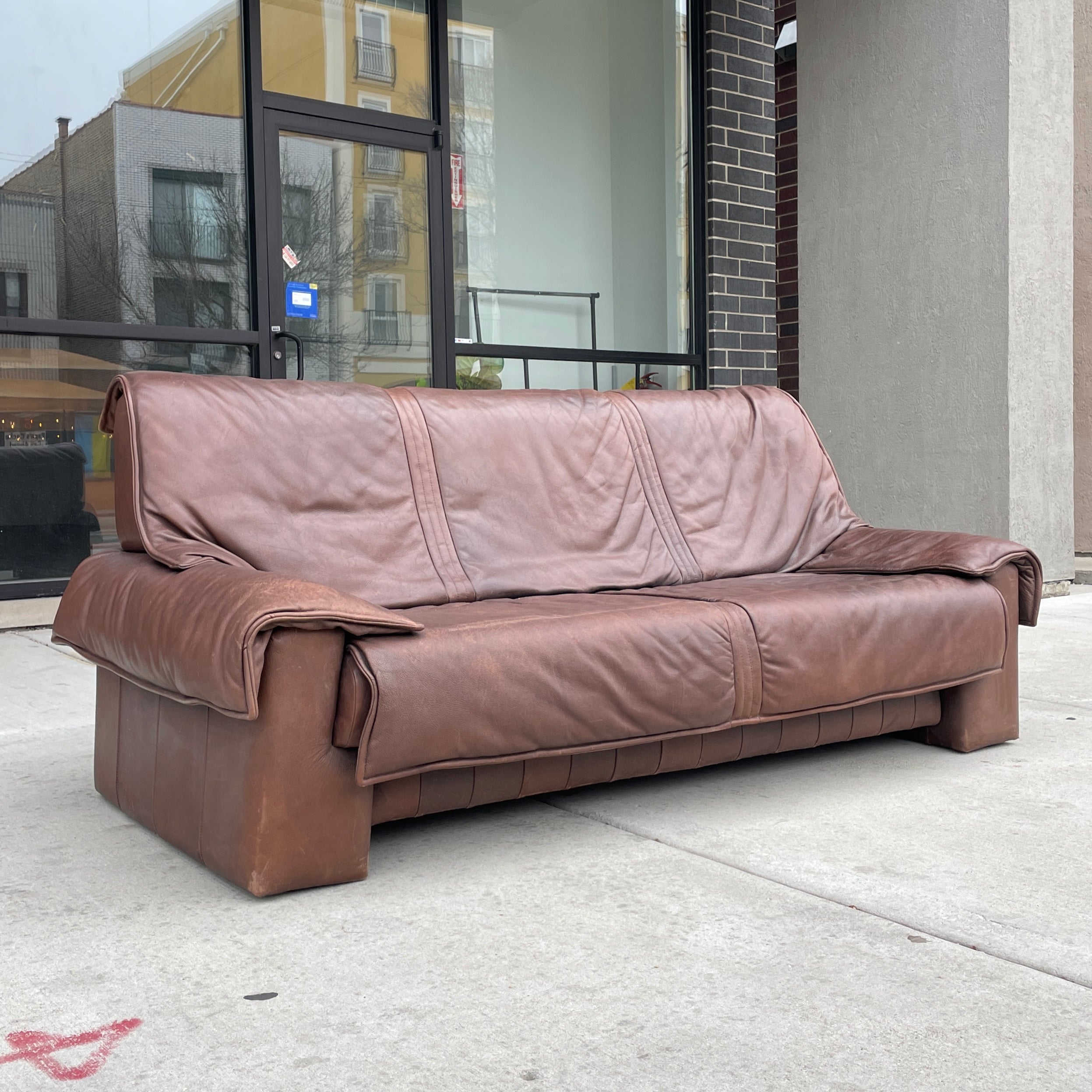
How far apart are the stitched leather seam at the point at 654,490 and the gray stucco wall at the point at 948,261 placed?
3040 millimetres

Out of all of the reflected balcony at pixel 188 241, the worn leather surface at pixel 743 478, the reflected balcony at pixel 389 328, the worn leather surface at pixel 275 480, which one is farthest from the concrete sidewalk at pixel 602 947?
the reflected balcony at pixel 389 328

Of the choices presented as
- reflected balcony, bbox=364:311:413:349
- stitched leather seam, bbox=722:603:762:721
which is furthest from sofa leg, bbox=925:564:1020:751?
reflected balcony, bbox=364:311:413:349

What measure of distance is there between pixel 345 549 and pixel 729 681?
0.94 meters

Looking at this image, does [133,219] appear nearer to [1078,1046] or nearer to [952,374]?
[952,374]

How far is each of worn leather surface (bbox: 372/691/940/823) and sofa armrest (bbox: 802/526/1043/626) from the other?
0.34 m

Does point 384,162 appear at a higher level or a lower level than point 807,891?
higher

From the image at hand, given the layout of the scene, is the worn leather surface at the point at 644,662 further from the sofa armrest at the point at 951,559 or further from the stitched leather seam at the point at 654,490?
the stitched leather seam at the point at 654,490

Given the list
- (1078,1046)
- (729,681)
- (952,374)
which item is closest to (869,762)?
(729,681)

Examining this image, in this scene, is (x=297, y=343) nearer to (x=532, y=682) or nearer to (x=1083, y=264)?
(x=532, y=682)

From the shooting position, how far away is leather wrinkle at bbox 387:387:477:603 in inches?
119

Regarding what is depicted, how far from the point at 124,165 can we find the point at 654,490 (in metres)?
3.24

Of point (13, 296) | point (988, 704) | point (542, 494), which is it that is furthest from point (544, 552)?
point (13, 296)

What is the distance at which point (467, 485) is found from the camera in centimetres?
317

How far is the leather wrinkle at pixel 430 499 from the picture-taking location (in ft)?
9.91
